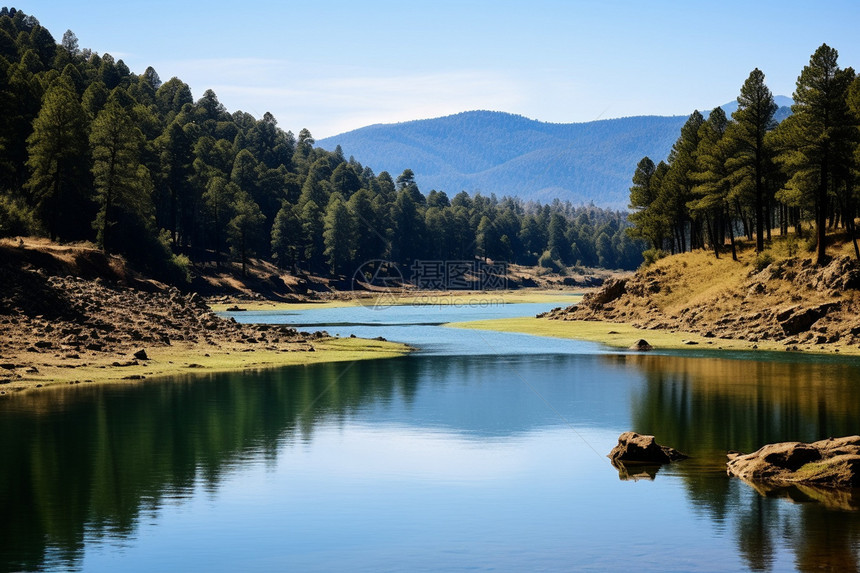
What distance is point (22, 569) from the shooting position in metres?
21.9

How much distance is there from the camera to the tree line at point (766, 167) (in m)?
88.4

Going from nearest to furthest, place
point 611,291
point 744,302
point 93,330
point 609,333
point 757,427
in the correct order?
point 757,427 → point 93,330 → point 744,302 → point 609,333 → point 611,291

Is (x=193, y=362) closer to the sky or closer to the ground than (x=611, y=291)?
closer to the ground

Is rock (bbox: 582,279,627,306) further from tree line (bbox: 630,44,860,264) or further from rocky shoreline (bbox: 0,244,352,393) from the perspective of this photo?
rocky shoreline (bbox: 0,244,352,393)

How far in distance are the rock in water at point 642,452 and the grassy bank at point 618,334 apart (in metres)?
45.9

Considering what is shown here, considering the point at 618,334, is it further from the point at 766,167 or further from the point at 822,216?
the point at 766,167

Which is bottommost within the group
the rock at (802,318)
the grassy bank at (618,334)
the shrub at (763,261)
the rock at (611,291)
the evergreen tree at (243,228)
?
the grassy bank at (618,334)

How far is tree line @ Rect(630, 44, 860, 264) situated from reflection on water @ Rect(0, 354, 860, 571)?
36429 mm

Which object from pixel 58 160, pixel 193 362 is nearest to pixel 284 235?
pixel 58 160

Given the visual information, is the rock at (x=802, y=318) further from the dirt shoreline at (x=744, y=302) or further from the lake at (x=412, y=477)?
the lake at (x=412, y=477)

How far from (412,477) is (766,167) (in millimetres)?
86464

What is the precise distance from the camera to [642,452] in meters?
35.0

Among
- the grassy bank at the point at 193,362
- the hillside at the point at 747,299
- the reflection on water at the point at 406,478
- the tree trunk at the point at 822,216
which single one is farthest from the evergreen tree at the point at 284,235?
the reflection on water at the point at 406,478

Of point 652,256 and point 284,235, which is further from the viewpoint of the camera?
point 284,235
